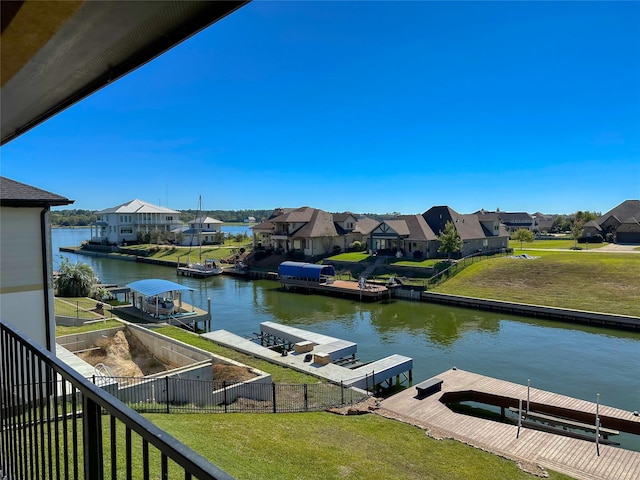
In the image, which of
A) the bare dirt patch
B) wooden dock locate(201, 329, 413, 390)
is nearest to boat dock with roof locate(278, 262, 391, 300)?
wooden dock locate(201, 329, 413, 390)

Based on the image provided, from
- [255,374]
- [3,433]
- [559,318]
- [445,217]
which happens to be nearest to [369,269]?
[445,217]

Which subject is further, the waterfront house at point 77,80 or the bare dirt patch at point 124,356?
the bare dirt patch at point 124,356

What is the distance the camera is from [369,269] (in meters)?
42.4

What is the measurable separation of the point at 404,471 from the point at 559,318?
73.8 feet

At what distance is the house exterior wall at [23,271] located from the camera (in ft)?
31.2

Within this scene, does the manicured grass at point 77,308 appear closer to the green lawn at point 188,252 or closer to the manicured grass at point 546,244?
the green lawn at point 188,252

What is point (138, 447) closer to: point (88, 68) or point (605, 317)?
point (88, 68)

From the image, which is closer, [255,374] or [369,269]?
[255,374]

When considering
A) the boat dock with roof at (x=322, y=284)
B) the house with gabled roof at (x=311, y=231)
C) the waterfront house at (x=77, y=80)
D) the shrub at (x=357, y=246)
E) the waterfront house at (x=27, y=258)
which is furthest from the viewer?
the shrub at (x=357, y=246)

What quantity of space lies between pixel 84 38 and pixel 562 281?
35.9 metres

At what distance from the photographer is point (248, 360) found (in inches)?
649

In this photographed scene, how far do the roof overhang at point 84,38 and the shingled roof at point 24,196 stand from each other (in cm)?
821

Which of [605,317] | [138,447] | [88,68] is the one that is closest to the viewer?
[88,68]

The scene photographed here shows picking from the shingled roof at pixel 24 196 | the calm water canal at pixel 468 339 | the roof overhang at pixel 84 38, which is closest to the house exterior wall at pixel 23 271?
the shingled roof at pixel 24 196
